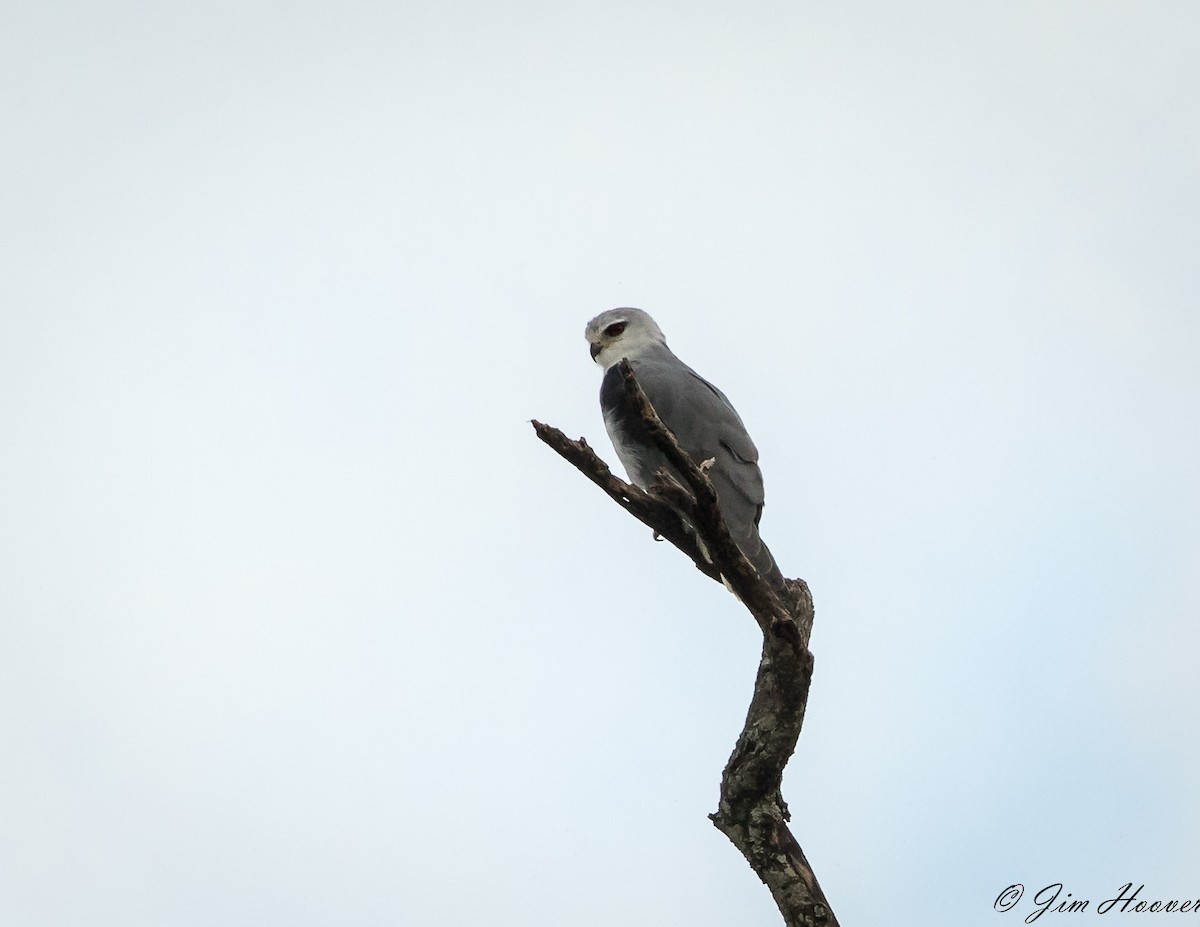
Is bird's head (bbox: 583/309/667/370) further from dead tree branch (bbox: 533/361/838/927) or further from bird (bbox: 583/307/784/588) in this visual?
dead tree branch (bbox: 533/361/838/927)

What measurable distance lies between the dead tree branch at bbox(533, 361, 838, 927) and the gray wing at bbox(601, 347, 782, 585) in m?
0.99

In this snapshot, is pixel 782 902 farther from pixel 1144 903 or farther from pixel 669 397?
pixel 669 397

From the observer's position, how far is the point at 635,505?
7066 millimetres

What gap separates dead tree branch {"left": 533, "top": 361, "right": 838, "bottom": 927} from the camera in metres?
6.45

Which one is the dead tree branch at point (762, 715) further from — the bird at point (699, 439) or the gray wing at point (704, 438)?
the gray wing at point (704, 438)

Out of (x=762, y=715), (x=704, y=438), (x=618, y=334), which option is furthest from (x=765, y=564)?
(x=618, y=334)

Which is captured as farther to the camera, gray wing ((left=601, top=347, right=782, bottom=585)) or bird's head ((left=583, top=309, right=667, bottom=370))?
bird's head ((left=583, top=309, right=667, bottom=370))

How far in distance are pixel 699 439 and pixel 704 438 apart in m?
0.04

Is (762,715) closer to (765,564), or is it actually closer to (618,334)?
(765,564)

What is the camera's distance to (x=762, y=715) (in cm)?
667

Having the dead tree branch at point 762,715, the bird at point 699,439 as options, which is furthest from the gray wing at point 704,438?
the dead tree branch at point 762,715

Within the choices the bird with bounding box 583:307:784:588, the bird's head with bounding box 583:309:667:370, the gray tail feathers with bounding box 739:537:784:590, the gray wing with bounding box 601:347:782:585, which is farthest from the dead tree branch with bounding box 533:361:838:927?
the bird's head with bounding box 583:309:667:370

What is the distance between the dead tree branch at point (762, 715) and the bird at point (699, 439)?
0.81 m

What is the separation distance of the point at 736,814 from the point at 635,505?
1954 mm
